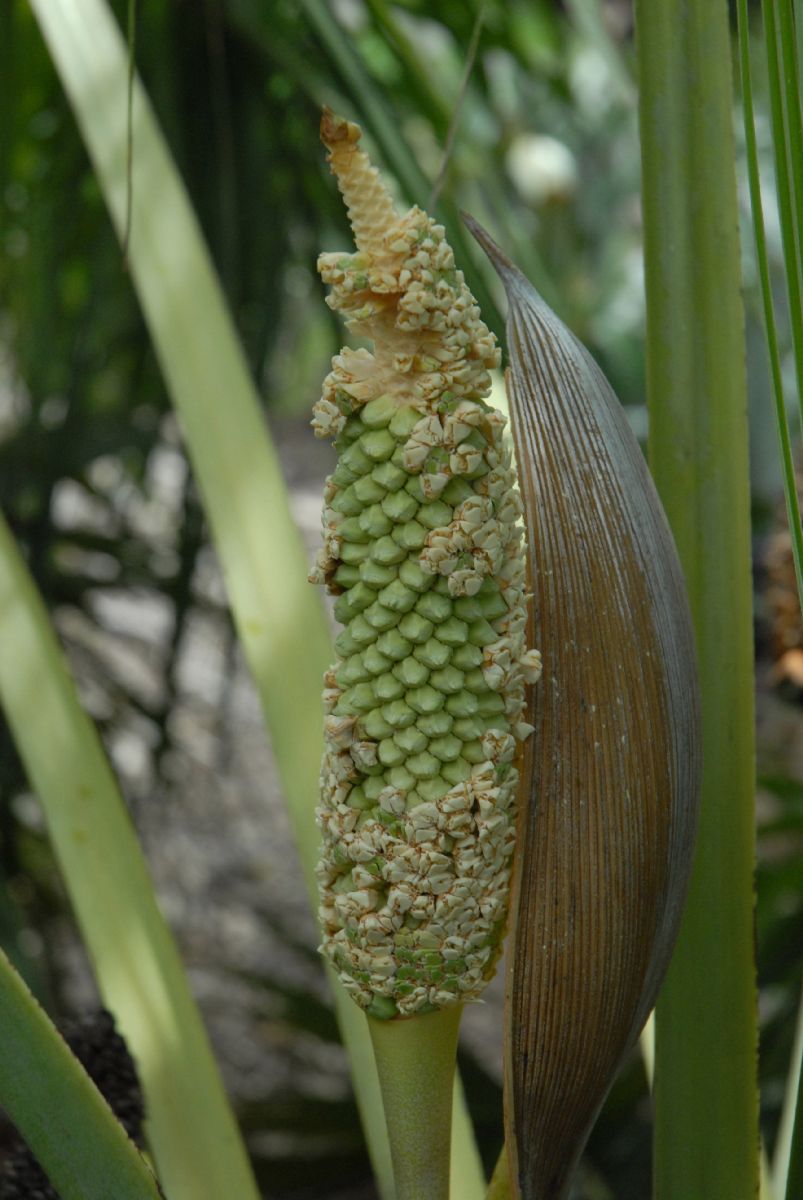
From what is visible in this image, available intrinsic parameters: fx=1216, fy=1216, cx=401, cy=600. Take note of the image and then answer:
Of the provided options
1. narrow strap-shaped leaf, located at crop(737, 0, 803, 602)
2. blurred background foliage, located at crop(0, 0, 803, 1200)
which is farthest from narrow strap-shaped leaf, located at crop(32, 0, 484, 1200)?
narrow strap-shaped leaf, located at crop(737, 0, 803, 602)

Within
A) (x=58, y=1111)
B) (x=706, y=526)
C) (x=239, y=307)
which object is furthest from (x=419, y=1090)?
(x=239, y=307)

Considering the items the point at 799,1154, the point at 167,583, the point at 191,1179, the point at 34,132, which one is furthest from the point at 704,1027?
the point at 34,132

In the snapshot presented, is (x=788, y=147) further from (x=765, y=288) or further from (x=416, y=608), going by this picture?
(x=416, y=608)

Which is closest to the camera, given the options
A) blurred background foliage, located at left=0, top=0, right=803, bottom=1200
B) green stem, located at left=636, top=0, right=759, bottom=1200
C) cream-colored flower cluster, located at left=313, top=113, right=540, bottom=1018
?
cream-colored flower cluster, located at left=313, top=113, right=540, bottom=1018

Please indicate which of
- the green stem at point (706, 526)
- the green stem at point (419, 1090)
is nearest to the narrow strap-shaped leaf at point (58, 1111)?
the green stem at point (419, 1090)

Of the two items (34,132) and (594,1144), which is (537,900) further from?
(34,132)

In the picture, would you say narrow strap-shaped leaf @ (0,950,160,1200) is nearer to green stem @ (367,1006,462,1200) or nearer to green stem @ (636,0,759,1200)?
green stem @ (367,1006,462,1200)
